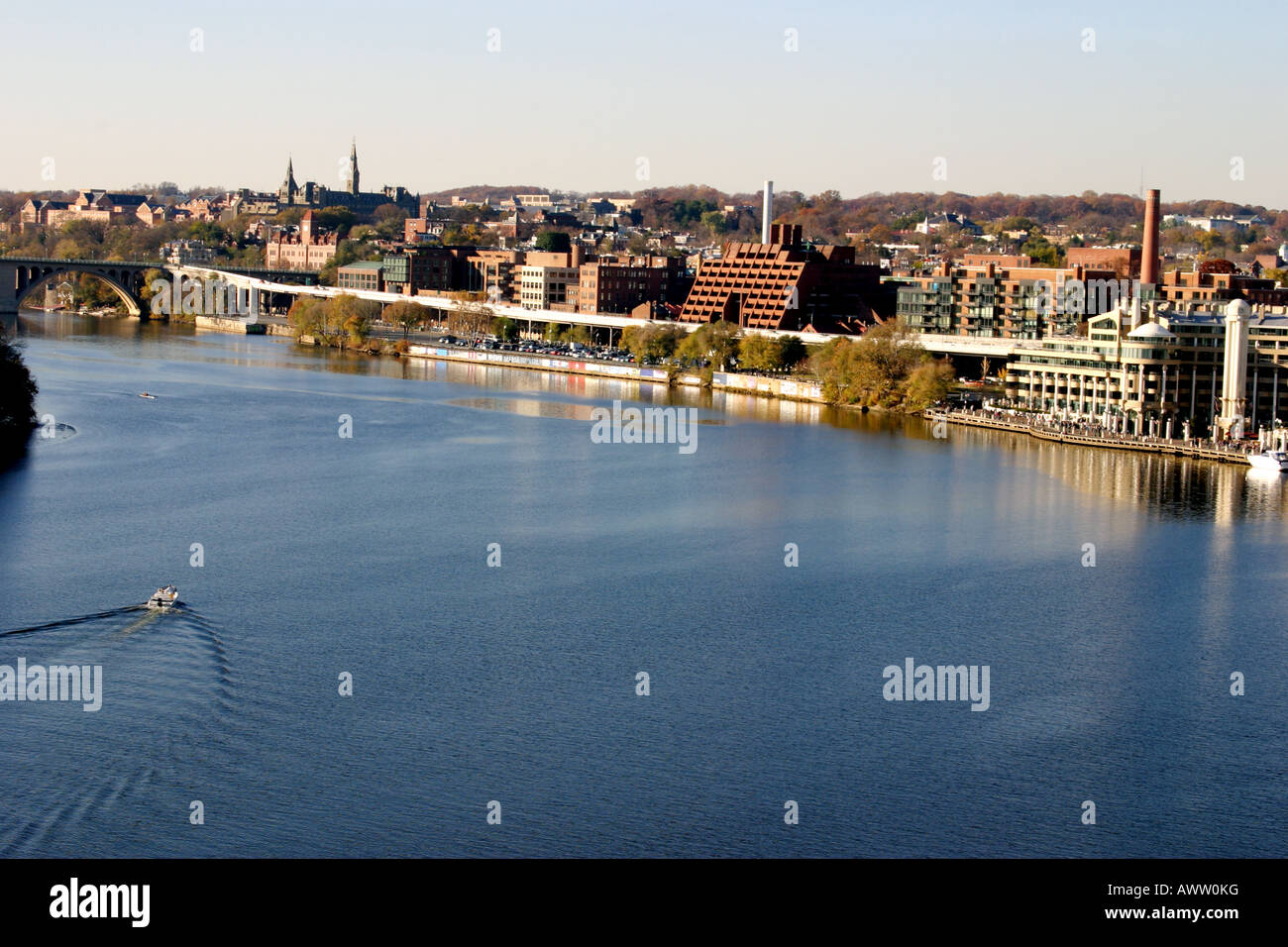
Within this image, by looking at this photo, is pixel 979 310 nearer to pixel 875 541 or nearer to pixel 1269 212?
pixel 875 541

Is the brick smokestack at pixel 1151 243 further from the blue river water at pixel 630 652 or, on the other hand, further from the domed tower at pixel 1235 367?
the blue river water at pixel 630 652

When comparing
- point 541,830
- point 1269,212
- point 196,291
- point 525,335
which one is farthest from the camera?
point 1269,212

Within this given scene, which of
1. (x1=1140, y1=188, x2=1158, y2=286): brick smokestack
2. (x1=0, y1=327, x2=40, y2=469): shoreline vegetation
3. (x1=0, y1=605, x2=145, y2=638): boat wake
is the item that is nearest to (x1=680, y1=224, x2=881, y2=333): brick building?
(x1=1140, y1=188, x2=1158, y2=286): brick smokestack

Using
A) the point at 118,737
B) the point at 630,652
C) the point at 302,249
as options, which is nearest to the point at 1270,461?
the point at 630,652

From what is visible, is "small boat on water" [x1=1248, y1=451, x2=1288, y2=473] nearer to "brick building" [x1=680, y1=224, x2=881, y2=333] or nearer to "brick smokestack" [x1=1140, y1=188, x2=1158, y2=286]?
"brick smokestack" [x1=1140, y1=188, x2=1158, y2=286]
